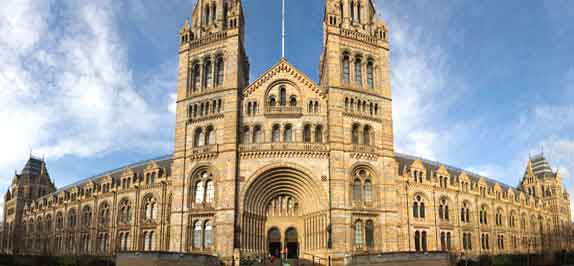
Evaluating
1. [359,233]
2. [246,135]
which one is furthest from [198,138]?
[359,233]

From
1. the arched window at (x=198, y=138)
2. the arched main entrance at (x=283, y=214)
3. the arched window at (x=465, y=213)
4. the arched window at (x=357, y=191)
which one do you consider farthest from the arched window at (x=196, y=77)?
the arched window at (x=465, y=213)

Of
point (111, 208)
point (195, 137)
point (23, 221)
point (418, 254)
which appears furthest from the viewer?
point (23, 221)

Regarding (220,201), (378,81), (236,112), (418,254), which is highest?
(378,81)

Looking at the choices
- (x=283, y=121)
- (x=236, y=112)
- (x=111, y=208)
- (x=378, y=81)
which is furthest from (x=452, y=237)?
(x=111, y=208)

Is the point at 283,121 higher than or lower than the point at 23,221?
higher

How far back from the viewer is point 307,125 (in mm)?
51469

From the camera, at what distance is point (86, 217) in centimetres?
7444

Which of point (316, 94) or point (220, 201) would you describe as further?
point (316, 94)

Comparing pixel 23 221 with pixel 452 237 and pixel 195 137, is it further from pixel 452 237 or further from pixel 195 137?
pixel 452 237

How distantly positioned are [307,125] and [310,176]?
5552mm

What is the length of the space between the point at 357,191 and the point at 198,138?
57.4 feet

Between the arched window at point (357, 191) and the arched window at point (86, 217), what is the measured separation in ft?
140

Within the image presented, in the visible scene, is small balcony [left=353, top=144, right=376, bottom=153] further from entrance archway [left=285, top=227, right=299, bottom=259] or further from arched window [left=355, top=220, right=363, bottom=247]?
entrance archway [left=285, top=227, right=299, bottom=259]

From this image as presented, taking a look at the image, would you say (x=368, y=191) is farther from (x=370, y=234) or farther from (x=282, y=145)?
(x=282, y=145)
